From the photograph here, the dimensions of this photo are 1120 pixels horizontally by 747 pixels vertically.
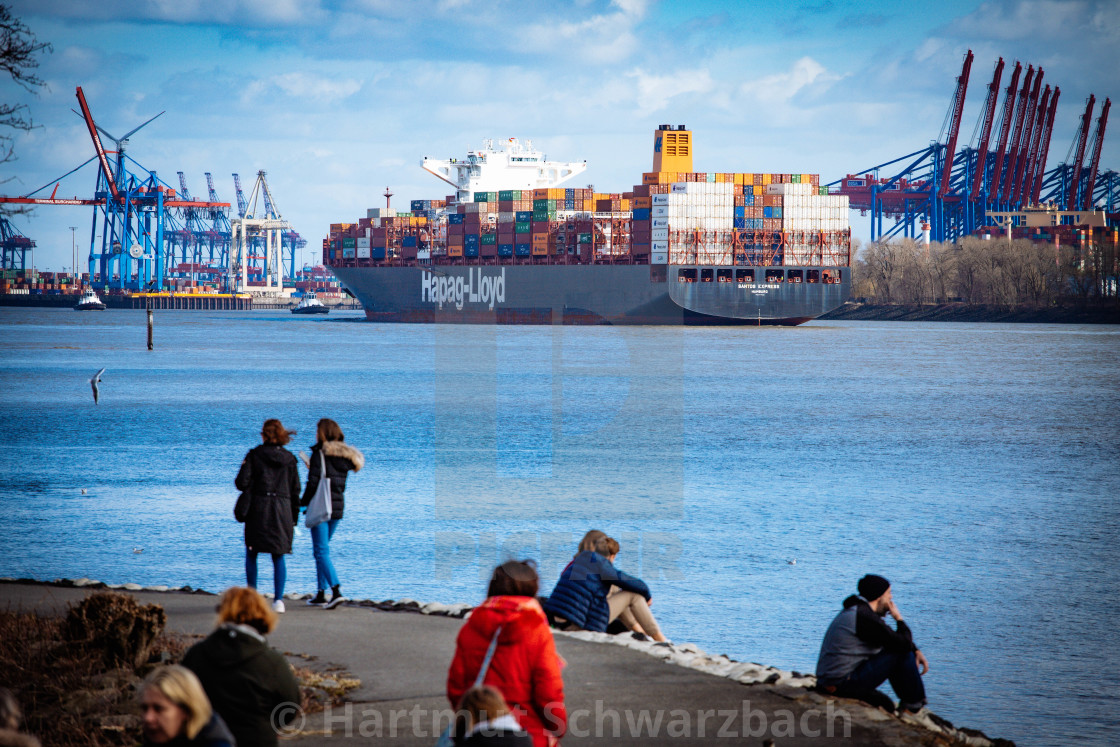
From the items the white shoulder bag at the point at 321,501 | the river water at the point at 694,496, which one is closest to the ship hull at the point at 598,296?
the river water at the point at 694,496

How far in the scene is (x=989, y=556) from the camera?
14047 millimetres

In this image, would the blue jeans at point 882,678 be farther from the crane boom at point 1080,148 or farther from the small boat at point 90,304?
the small boat at point 90,304

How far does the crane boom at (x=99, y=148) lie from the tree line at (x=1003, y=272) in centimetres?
7388

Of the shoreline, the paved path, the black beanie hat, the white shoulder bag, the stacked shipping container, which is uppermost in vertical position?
the stacked shipping container

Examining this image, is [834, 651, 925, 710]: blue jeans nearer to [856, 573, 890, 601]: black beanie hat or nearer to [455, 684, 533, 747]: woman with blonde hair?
[856, 573, 890, 601]: black beanie hat

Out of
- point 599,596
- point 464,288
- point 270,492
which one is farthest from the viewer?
point 464,288

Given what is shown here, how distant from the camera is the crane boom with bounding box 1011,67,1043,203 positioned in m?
103

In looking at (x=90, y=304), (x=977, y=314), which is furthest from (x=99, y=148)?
(x=977, y=314)

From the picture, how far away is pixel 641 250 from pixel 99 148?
6026cm

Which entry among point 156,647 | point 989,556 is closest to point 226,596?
point 156,647

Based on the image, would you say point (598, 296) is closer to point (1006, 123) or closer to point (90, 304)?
point (1006, 123)

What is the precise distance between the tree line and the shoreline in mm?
585

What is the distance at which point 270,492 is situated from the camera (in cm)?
784

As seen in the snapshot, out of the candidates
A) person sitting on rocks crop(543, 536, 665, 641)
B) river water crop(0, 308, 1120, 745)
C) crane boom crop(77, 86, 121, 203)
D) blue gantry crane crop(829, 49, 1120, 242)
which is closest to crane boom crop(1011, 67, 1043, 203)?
blue gantry crane crop(829, 49, 1120, 242)
